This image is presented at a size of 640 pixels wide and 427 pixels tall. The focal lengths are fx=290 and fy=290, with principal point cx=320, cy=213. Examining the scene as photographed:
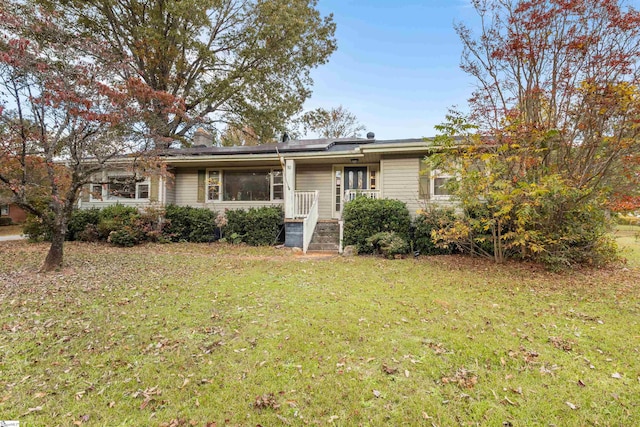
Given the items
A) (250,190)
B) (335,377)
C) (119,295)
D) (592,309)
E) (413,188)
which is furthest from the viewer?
(250,190)

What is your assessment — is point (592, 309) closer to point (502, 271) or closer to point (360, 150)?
point (502, 271)

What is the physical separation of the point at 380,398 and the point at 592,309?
4.07 metres

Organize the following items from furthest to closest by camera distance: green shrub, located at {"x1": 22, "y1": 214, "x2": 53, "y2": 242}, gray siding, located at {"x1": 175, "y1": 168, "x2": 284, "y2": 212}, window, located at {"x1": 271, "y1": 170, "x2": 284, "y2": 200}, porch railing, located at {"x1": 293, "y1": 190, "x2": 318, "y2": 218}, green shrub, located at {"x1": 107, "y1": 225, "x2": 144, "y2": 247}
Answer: gray siding, located at {"x1": 175, "y1": 168, "x2": 284, "y2": 212} → window, located at {"x1": 271, "y1": 170, "x2": 284, "y2": 200} → green shrub, located at {"x1": 22, "y1": 214, "x2": 53, "y2": 242} → porch railing, located at {"x1": 293, "y1": 190, "x2": 318, "y2": 218} → green shrub, located at {"x1": 107, "y1": 225, "x2": 144, "y2": 247}

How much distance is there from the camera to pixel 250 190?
40.3 feet

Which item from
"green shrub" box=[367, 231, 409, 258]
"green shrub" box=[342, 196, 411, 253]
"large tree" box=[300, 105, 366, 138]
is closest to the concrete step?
"green shrub" box=[342, 196, 411, 253]

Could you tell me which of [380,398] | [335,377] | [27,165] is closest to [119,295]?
[27,165]

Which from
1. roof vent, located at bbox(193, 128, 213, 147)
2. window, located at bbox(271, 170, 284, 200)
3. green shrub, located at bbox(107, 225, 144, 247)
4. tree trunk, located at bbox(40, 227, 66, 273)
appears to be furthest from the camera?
roof vent, located at bbox(193, 128, 213, 147)

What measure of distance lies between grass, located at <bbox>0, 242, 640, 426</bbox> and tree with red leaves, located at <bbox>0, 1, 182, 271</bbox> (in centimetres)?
218

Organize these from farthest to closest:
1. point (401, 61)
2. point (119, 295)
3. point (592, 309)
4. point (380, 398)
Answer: point (401, 61)
point (119, 295)
point (592, 309)
point (380, 398)

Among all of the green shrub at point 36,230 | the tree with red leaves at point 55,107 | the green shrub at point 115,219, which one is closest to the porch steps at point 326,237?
the tree with red leaves at point 55,107

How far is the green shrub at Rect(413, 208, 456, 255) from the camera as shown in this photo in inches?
325

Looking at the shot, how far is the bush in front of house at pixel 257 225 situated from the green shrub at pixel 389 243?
12.2 ft

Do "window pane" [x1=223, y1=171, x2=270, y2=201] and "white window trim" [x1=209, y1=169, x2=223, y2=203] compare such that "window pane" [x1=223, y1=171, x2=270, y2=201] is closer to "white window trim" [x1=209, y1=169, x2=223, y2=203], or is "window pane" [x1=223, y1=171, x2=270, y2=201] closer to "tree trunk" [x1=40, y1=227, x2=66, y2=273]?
"white window trim" [x1=209, y1=169, x2=223, y2=203]

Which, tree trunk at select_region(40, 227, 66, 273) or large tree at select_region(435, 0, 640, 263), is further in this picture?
tree trunk at select_region(40, 227, 66, 273)
